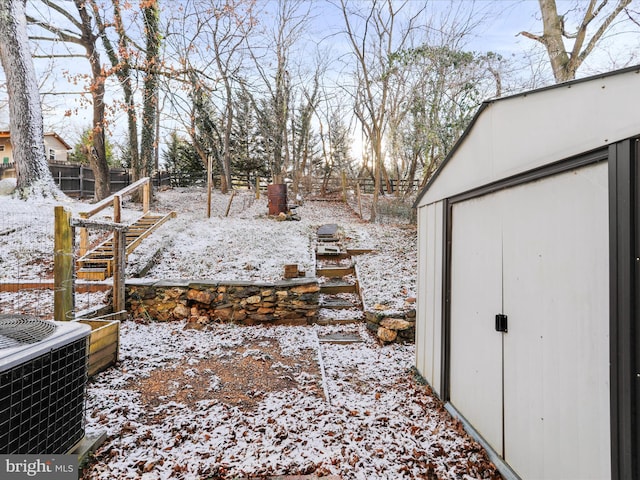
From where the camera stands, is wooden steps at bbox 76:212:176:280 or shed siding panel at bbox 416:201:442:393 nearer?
shed siding panel at bbox 416:201:442:393

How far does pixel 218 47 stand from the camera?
12.1 m

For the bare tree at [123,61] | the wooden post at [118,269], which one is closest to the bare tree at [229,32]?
the bare tree at [123,61]

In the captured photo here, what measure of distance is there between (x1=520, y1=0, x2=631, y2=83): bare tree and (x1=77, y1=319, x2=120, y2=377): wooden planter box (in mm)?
8845

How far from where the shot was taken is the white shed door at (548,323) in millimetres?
1399

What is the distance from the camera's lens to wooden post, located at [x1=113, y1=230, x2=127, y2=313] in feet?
14.7

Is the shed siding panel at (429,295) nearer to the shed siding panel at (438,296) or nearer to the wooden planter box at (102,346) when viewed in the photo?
the shed siding panel at (438,296)

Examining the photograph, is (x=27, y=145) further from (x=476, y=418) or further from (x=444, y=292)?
(x=476, y=418)

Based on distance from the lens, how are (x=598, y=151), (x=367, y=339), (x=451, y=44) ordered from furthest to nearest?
(x=451, y=44) → (x=367, y=339) → (x=598, y=151)

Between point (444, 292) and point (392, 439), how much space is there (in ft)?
4.00

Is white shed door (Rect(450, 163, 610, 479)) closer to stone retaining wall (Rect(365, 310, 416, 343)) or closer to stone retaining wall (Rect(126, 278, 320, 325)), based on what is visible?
stone retaining wall (Rect(365, 310, 416, 343))

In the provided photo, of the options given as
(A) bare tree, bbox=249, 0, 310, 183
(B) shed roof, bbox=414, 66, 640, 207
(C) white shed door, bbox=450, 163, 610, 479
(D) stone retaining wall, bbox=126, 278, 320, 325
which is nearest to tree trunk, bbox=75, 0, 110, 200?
(A) bare tree, bbox=249, 0, 310, 183

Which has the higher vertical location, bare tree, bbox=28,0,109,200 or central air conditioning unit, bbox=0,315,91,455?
bare tree, bbox=28,0,109,200

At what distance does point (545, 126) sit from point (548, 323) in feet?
3.29

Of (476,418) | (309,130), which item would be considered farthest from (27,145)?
(309,130)
